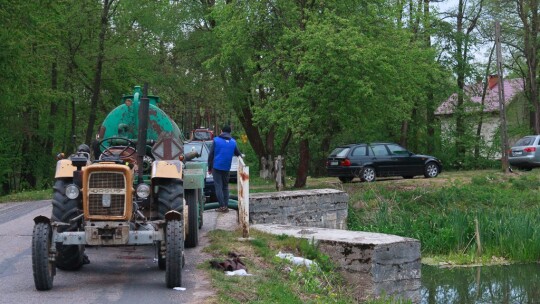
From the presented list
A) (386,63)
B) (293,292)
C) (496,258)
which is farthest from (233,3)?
(293,292)

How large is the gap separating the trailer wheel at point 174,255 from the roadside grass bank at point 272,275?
50cm

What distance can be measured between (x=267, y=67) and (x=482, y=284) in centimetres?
1123

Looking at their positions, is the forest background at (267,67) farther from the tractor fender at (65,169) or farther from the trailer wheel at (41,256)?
the trailer wheel at (41,256)

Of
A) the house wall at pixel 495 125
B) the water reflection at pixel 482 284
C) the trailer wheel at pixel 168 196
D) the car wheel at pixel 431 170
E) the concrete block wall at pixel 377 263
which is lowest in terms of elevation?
the water reflection at pixel 482 284

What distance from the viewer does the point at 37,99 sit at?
103ft

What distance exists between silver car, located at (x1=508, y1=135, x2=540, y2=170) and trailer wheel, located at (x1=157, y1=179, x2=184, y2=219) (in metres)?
27.5

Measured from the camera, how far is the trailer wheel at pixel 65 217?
966cm

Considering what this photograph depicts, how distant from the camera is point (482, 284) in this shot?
1719 cm

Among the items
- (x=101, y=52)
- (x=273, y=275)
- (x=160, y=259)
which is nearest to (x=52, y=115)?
(x=101, y=52)

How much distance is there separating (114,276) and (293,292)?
240cm

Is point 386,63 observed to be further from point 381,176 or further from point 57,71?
point 57,71

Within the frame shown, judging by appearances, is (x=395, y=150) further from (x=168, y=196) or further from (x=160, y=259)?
(x=160, y=259)

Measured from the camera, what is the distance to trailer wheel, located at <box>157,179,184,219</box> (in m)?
10.4

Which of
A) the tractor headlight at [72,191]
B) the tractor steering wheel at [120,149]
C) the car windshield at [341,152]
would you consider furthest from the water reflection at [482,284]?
the car windshield at [341,152]
